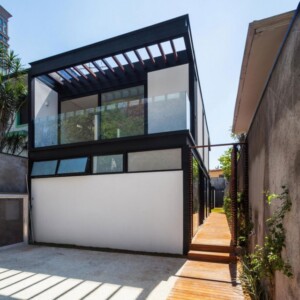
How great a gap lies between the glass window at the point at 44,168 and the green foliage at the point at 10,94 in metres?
2.61

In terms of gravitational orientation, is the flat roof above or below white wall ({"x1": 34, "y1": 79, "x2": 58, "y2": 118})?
above

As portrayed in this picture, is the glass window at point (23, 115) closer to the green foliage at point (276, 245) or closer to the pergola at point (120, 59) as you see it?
the pergola at point (120, 59)

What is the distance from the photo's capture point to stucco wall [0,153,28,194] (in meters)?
7.73

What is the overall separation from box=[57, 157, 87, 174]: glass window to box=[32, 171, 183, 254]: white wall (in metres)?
0.26

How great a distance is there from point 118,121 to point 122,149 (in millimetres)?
922

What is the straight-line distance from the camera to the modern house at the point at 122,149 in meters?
6.57

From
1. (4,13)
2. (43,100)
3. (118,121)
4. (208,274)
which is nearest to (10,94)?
(43,100)

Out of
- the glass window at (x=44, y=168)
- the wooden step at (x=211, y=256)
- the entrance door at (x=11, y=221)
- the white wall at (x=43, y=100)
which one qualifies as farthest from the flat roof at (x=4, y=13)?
the wooden step at (x=211, y=256)

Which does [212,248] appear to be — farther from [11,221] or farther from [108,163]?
[11,221]

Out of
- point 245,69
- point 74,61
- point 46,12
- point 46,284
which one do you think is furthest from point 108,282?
point 46,12

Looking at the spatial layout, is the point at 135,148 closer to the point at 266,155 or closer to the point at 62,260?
the point at 62,260

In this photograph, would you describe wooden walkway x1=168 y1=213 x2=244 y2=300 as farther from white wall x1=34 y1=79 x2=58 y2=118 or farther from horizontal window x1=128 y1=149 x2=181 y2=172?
white wall x1=34 y1=79 x2=58 y2=118

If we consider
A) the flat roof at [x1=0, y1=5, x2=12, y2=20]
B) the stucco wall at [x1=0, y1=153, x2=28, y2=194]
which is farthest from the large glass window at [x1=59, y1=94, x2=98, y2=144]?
the flat roof at [x1=0, y1=5, x2=12, y2=20]

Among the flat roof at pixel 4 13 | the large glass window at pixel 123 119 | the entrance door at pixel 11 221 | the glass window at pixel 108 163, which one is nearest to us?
the large glass window at pixel 123 119
